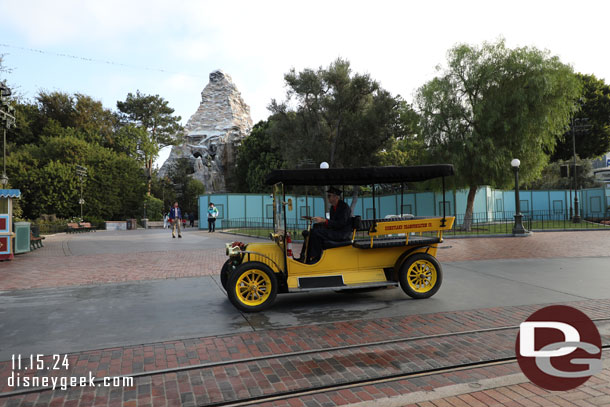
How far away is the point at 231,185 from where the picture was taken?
245 ft

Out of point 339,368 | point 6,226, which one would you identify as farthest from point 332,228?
point 6,226

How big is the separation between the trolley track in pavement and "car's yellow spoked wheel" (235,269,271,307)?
1806 millimetres

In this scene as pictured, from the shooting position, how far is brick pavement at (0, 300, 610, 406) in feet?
10.8

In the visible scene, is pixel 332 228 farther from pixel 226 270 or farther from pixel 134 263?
pixel 134 263

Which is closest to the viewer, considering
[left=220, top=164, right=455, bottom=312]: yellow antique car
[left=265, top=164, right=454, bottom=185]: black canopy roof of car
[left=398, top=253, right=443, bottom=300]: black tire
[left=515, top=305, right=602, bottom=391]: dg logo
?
[left=515, top=305, right=602, bottom=391]: dg logo

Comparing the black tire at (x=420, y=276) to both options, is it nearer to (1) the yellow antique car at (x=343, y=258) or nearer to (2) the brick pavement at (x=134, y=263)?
(1) the yellow antique car at (x=343, y=258)

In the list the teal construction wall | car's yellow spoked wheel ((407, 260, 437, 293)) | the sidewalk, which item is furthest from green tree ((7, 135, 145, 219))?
car's yellow spoked wheel ((407, 260, 437, 293))

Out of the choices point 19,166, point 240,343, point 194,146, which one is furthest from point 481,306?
point 194,146

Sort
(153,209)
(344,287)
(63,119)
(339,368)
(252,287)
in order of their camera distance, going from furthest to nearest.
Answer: (63,119) < (153,209) < (344,287) < (252,287) < (339,368)

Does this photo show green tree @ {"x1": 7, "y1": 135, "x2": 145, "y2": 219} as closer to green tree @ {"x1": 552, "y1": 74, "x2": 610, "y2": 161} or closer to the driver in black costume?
the driver in black costume

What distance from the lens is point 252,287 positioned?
19.4ft

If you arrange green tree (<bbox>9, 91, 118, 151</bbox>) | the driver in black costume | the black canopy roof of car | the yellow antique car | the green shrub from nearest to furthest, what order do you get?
the yellow antique car, the black canopy roof of car, the driver in black costume, the green shrub, green tree (<bbox>9, 91, 118, 151</bbox>)

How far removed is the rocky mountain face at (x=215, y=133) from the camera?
247 ft

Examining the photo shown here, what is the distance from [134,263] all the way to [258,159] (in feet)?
140
